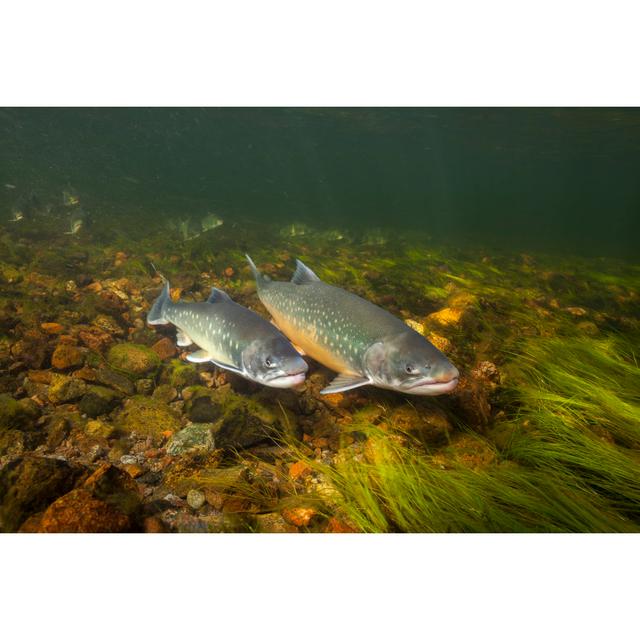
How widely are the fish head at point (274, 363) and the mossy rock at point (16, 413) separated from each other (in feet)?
6.00

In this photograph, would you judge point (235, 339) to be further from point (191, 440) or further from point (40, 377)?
point (40, 377)

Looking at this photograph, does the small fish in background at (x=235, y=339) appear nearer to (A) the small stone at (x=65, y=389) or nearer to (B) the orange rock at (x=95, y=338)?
(B) the orange rock at (x=95, y=338)

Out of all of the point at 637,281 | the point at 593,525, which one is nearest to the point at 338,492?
the point at 593,525

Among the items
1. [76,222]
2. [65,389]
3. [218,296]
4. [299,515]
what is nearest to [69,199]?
[76,222]

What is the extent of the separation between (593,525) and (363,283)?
518 centimetres

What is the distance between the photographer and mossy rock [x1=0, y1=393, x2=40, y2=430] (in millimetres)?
2896

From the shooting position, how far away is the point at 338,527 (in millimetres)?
2297

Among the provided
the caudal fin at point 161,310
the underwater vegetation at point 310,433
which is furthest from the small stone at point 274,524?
the caudal fin at point 161,310

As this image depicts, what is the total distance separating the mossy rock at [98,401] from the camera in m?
3.21

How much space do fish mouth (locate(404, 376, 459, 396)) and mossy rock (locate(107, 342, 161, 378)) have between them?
2.77 m

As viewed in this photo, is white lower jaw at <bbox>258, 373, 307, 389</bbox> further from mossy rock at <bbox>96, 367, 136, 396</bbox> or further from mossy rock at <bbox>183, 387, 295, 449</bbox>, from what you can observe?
mossy rock at <bbox>96, 367, 136, 396</bbox>

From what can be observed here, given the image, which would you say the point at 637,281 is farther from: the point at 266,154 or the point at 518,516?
the point at 266,154

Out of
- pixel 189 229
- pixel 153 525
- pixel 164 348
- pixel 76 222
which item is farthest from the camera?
pixel 189 229

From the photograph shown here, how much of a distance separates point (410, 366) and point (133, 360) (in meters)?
2.97
